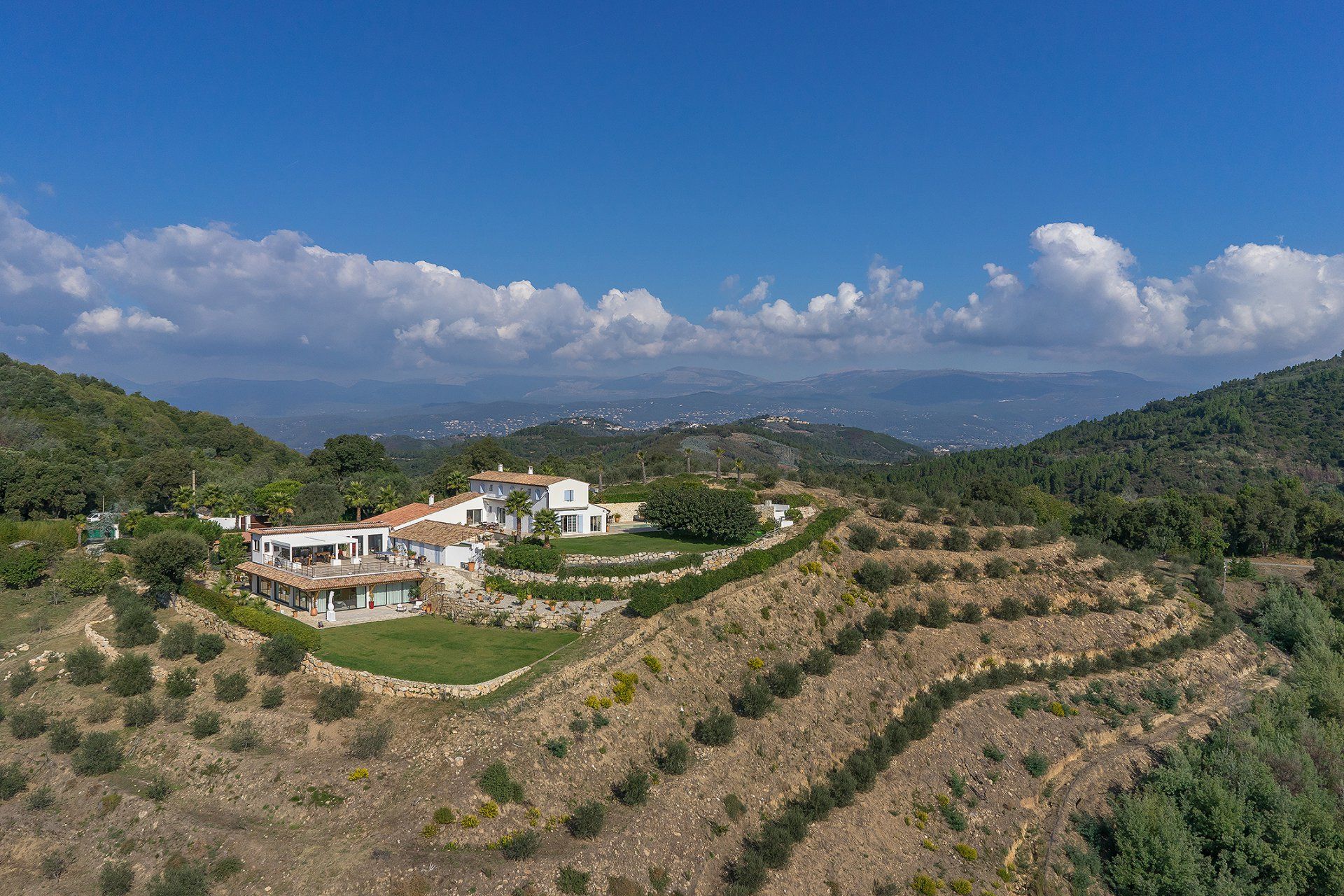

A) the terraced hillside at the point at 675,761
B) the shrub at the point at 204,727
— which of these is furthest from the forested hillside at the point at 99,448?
the shrub at the point at 204,727

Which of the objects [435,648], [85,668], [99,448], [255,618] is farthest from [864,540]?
[99,448]

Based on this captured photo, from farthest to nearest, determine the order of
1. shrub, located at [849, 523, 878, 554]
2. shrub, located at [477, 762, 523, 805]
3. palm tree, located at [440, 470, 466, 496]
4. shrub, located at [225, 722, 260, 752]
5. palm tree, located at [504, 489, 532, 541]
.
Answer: palm tree, located at [440, 470, 466, 496] → shrub, located at [849, 523, 878, 554] → palm tree, located at [504, 489, 532, 541] → shrub, located at [225, 722, 260, 752] → shrub, located at [477, 762, 523, 805]

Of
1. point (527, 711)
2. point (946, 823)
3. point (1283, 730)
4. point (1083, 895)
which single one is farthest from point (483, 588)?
point (1283, 730)

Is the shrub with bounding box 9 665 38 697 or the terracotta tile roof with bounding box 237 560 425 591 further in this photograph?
the terracotta tile roof with bounding box 237 560 425 591

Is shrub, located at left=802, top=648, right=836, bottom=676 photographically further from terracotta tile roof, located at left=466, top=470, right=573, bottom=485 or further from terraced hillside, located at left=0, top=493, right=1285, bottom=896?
terracotta tile roof, located at left=466, top=470, right=573, bottom=485

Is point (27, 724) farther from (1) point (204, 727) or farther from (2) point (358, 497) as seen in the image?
(2) point (358, 497)

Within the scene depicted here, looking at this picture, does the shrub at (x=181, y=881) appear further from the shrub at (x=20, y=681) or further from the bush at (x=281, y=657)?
the shrub at (x=20, y=681)

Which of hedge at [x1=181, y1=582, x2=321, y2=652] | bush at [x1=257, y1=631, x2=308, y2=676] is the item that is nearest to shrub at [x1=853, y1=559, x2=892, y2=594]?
hedge at [x1=181, y1=582, x2=321, y2=652]

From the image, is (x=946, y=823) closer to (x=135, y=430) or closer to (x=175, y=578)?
(x=175, y=578)
